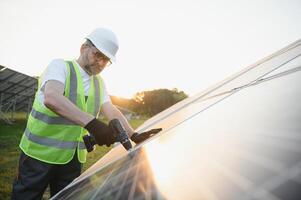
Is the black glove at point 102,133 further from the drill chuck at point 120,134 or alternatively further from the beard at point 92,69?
the beard at point 92,69

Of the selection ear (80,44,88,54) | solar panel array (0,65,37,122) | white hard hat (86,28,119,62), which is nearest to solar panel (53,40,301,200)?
white hard hat (86,28,119,62)

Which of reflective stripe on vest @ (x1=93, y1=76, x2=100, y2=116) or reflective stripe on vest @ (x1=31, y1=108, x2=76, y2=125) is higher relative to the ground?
reflective stripe on vest @ (x1=31, y1=108, x2=76, y2=125)

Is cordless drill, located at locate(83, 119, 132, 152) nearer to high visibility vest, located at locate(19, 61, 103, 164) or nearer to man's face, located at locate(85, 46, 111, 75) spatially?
high visibility vest, located at locate(19, 61, 103, 164)

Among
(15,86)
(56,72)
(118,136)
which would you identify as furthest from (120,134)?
(15,86)

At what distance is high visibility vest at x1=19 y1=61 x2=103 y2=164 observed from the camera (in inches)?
82.8

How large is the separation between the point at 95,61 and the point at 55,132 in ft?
2.14

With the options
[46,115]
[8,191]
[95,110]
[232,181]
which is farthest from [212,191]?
[8,191]

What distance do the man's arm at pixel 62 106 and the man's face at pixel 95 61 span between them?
46 centimetres

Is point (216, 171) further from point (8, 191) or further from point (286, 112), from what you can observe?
point (8, 191)

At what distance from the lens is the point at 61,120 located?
216 cm

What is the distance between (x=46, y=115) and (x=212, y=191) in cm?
188

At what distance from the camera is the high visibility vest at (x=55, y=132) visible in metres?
2.10

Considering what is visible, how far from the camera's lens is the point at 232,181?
0.45m

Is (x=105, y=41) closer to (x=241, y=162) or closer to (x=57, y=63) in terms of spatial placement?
(x=57, y=63)
